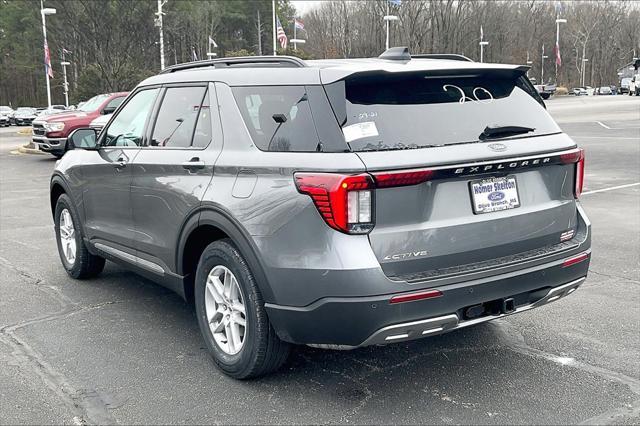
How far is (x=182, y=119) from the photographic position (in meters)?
4.36

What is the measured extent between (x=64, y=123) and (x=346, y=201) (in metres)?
17.2

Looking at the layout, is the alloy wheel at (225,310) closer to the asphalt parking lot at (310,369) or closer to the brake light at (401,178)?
the asphalt parking lot at (310,369)

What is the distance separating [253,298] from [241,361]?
443mm

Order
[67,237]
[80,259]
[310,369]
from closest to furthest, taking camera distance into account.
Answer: [310,369], [80,259], [67,237]

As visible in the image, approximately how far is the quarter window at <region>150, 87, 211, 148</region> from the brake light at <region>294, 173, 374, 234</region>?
1.14m

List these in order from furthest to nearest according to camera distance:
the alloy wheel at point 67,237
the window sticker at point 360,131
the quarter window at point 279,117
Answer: the alloy wheel at point 67,237
the quarter window at point 279,117
the window sticker at point 360,131

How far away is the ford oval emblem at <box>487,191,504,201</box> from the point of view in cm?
346

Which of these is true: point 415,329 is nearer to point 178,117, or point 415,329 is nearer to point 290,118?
point 290,118

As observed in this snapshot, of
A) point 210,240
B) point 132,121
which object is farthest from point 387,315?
point 132,121

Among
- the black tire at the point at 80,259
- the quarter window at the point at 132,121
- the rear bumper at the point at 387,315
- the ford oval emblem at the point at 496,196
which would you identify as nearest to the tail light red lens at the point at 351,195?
the rear bumper at the point at 387,315

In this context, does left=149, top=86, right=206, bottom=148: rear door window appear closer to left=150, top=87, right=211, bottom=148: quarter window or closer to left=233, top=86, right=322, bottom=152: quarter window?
left=150, top=87, right=211, bottom=148: quarter window

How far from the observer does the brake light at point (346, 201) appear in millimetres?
3121

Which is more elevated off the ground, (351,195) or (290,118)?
(290,118)

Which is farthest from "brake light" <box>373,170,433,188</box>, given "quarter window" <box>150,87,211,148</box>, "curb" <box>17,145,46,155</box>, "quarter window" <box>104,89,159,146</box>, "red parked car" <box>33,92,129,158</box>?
"curb" <box>17,145,46,155</box>
